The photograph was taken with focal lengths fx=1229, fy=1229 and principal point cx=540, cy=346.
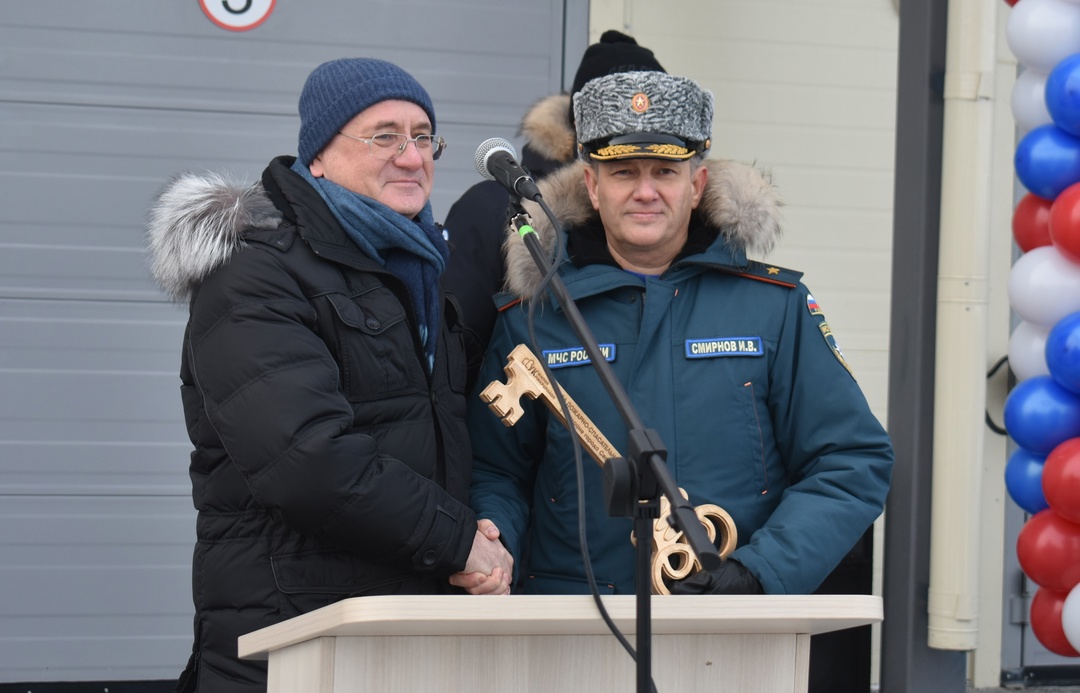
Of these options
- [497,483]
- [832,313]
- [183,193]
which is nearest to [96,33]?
[183,193]

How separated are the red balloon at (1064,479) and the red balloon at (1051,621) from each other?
283 mm

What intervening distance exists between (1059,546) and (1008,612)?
1808 millimetres

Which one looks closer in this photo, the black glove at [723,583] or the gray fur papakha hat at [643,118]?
the black glove at [723,583]

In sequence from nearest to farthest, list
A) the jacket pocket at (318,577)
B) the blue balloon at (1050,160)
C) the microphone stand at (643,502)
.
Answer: the microphone stand at (643,502), the jacket pocket at (318,577), the blue balloon at (1050,160)

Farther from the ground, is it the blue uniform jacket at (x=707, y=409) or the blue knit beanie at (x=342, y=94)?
the blue knit beanie at (x=342, y=94)

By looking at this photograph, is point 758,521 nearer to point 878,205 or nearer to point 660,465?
point 660,465

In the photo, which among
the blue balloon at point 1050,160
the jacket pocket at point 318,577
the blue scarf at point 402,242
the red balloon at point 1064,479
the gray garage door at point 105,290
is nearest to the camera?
the jacket pocket at point 318,577

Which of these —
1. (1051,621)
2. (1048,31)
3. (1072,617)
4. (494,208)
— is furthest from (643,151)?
(1051,621)

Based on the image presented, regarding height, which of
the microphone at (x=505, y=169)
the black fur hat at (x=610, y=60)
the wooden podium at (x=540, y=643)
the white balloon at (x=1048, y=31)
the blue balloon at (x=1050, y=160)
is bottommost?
the wooden podium at (x=540, y=643)

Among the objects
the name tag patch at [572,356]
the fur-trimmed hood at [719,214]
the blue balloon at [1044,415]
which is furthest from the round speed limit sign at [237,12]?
the blue balloon at [1044,415]

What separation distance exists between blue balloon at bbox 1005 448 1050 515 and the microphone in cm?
210

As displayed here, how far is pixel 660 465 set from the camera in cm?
153

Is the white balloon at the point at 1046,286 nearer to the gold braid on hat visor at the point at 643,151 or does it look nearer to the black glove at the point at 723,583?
the gold braid on hat visor at the point at 643,151

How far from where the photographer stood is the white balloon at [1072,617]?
3.28 metres
